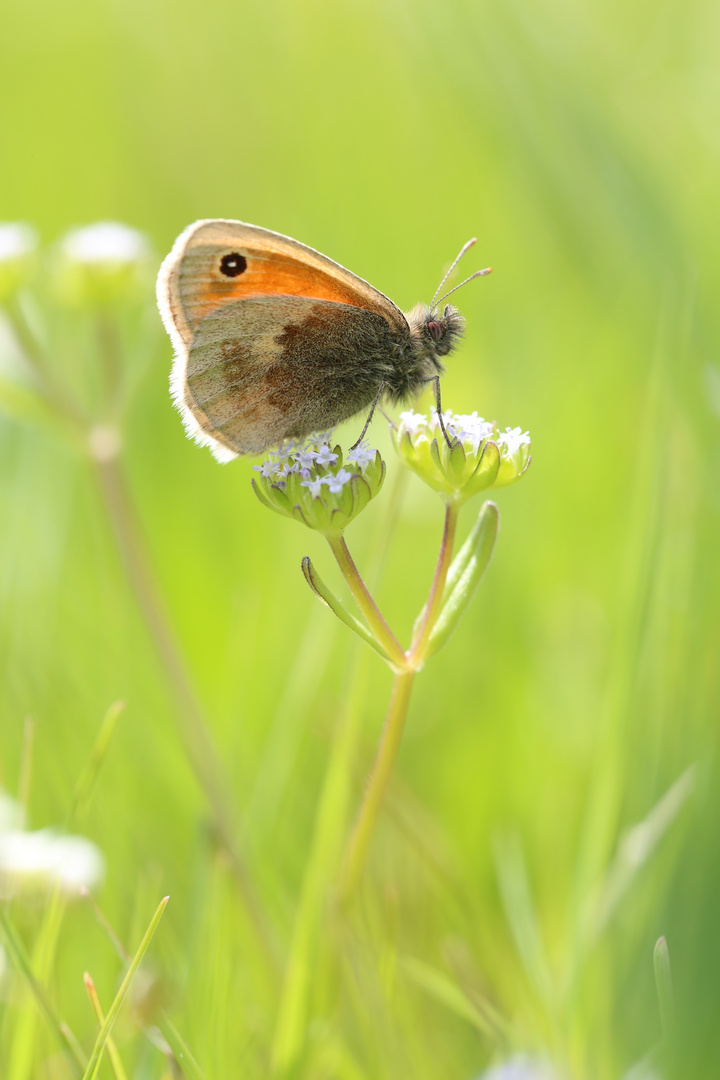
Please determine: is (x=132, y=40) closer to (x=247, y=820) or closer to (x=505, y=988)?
(x=247, y=820)

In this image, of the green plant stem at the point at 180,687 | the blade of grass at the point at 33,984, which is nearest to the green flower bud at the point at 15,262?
the green plant stem at the point at 180,687

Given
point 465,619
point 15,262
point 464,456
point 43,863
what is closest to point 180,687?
point 43,863

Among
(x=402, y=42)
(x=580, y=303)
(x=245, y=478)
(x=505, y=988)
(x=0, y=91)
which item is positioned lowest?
(x=505, y=988)

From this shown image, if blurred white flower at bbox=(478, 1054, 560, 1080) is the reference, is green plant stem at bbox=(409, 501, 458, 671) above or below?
above

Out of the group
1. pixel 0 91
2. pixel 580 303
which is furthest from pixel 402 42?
pixel 0 91

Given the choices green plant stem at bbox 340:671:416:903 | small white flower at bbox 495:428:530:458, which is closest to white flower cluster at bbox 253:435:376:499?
small white flower at bbox 495:428:530:458

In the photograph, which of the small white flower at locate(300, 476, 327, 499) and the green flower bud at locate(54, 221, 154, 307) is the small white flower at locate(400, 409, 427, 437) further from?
the green flower bud at locate(54, 221, 154, 307)

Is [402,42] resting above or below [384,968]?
above
